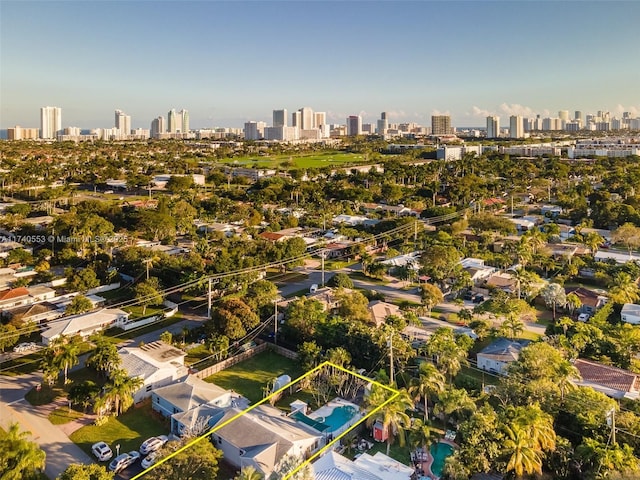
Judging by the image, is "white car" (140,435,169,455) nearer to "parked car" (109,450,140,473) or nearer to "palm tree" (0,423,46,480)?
"parked car" (109,450,140,473)

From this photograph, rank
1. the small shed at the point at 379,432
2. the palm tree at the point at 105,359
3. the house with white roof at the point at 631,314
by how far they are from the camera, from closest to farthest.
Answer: the small shed at the point at 379,432 → the palm tree at the point at 105,359 → the house with white roof at the point at 631,314

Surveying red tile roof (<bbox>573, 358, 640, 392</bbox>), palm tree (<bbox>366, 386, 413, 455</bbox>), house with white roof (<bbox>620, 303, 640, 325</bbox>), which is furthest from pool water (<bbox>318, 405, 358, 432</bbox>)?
house with white roof (<bbox>620, 303, 640, 325</bbox>)

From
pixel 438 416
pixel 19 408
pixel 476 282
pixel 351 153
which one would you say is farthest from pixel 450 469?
pixel 351 153

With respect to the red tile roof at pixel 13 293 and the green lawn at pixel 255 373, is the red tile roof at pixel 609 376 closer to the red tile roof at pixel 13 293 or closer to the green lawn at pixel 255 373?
the green lawn at pixel 255 373

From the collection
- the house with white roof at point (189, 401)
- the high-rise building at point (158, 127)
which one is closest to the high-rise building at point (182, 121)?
the high-rise building at point (158, 127)

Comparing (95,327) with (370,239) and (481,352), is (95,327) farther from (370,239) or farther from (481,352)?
(370,239)

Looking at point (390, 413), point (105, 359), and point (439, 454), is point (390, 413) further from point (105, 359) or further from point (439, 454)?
point (105, 359)

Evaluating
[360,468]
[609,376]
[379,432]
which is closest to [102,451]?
[360,468]
